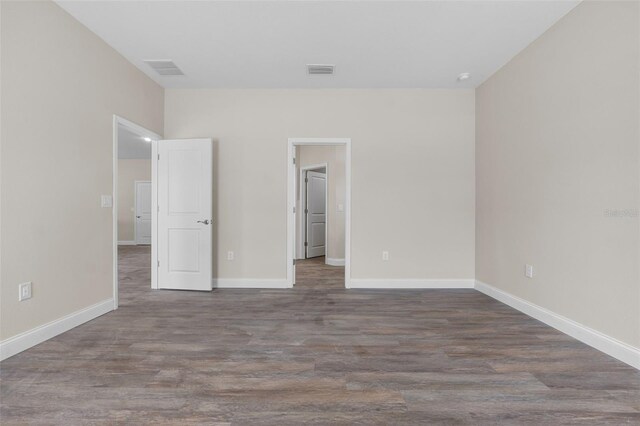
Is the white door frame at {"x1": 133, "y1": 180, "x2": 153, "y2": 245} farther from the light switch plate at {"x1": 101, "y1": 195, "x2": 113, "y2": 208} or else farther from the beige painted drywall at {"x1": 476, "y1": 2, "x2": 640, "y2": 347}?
the beige painted drywall at {"x1": 476, "y1": 2, "x2": 640, "y2": 347}

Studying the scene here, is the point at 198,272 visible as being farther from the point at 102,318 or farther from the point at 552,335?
the point at 552,335

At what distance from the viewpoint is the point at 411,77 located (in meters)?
3.90

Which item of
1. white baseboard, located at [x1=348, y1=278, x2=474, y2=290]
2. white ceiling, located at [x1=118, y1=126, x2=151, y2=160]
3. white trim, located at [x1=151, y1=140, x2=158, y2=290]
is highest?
white ceiling, located at [x1=118, y1=126, x2=151, y2=160]

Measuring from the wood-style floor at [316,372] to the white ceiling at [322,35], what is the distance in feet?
9.17

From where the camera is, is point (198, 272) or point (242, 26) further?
point (198, 272)

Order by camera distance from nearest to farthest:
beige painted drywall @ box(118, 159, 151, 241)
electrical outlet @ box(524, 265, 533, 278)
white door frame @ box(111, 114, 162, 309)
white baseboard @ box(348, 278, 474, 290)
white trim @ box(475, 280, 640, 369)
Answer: white trim @ box(475, 280, 640, 369), electrical outlet @ box(524, 265, 533, 278), white door frame @ box(111, 114, 162, 309), white baseboard @ box(348, 278, 474, 290), beige painted drywall @ box(118, 159, 151, 241)

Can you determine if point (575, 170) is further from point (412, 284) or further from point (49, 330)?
point (49, 330)

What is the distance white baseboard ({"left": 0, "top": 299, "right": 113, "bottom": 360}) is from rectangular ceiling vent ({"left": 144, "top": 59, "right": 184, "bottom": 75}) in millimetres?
2715

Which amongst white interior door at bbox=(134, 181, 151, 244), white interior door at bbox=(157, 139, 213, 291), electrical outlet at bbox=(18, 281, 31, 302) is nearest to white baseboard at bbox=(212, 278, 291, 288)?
white interior door at bbox=(157, 139, 213, 291)

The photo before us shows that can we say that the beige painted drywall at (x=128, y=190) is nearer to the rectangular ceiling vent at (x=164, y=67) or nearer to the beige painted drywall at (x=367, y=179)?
the beige painted drywall at (x=367, y=179)

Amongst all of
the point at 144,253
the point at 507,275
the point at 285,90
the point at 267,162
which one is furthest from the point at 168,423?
the point at 144,253

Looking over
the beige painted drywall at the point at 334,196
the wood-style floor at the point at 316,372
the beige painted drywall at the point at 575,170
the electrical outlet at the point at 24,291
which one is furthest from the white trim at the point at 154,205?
the beige painted drywall at the point at 575,170

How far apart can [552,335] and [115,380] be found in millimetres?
3381

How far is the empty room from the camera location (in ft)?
6.16
